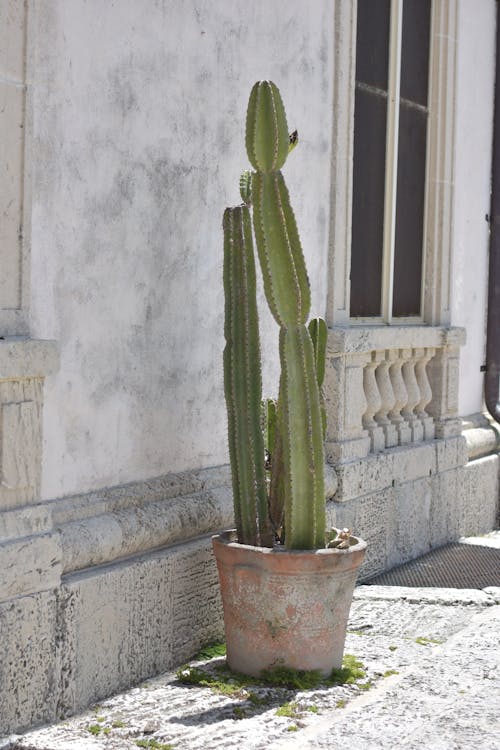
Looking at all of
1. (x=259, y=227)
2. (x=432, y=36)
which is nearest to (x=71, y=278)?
(x=259, y=227)

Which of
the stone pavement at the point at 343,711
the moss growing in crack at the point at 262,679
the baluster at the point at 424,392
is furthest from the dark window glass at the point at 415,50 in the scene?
the moss growing in crack at the point at 262,679

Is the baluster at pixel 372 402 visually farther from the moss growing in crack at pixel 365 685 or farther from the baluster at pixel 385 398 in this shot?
the moss growing in crack at pixel 365 685

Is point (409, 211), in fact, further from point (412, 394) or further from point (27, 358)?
point (27, 358)

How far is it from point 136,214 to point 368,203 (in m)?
2.55

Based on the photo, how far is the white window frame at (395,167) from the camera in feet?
21.2

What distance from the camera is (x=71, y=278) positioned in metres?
4.45

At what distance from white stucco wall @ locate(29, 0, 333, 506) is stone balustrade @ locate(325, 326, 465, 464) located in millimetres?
694

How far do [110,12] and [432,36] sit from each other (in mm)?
3668

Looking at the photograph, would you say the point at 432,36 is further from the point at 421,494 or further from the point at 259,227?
the point at 259,227

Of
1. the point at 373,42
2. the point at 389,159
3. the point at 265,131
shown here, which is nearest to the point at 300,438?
the point at 265,131

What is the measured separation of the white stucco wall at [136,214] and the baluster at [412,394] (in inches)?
70.5

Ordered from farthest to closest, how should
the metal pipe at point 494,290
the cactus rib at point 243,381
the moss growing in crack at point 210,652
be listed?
1. the metal pipe at point 494,290
2. the moss growing in crack at point 210,652
3. the cactus rib at point 243,381

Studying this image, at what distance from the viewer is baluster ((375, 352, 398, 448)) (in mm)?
7082

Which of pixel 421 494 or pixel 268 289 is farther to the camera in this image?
pixel 421 494
